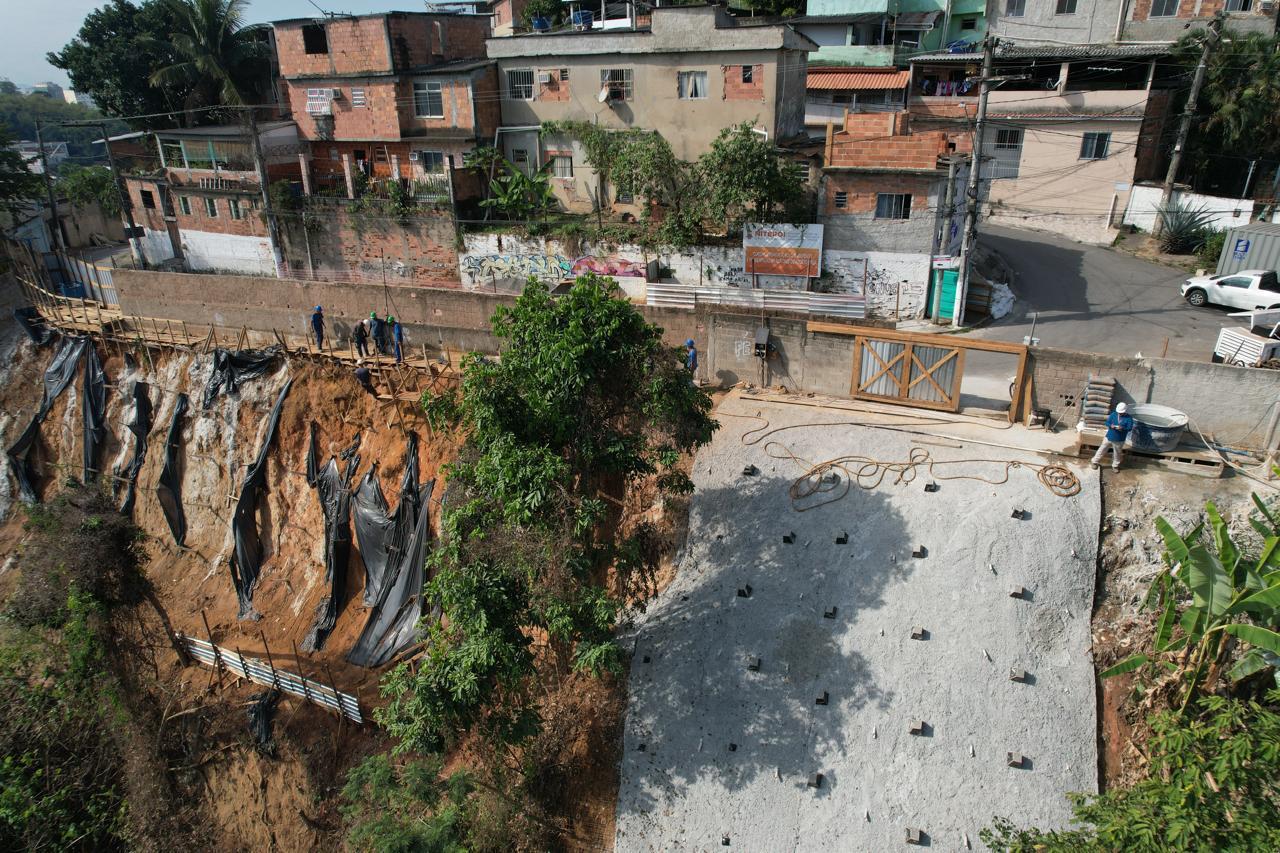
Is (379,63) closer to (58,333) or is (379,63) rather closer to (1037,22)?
(58,333)

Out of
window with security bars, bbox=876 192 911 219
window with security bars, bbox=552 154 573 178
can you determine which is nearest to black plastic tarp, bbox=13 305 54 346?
window with security bars, bbox=552 154 573 178

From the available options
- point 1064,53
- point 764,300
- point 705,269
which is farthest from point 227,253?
point 1064,53

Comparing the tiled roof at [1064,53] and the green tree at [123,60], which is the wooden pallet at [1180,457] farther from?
the green tree at [123,60]

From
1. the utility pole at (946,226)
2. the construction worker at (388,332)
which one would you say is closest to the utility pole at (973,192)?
the utility pole at (946,226)

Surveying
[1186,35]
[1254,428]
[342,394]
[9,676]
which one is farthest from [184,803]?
[1186,35]

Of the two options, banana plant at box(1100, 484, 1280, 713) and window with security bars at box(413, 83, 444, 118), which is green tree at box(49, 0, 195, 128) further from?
banana plant at box(1100, 484, 1280, 713)
